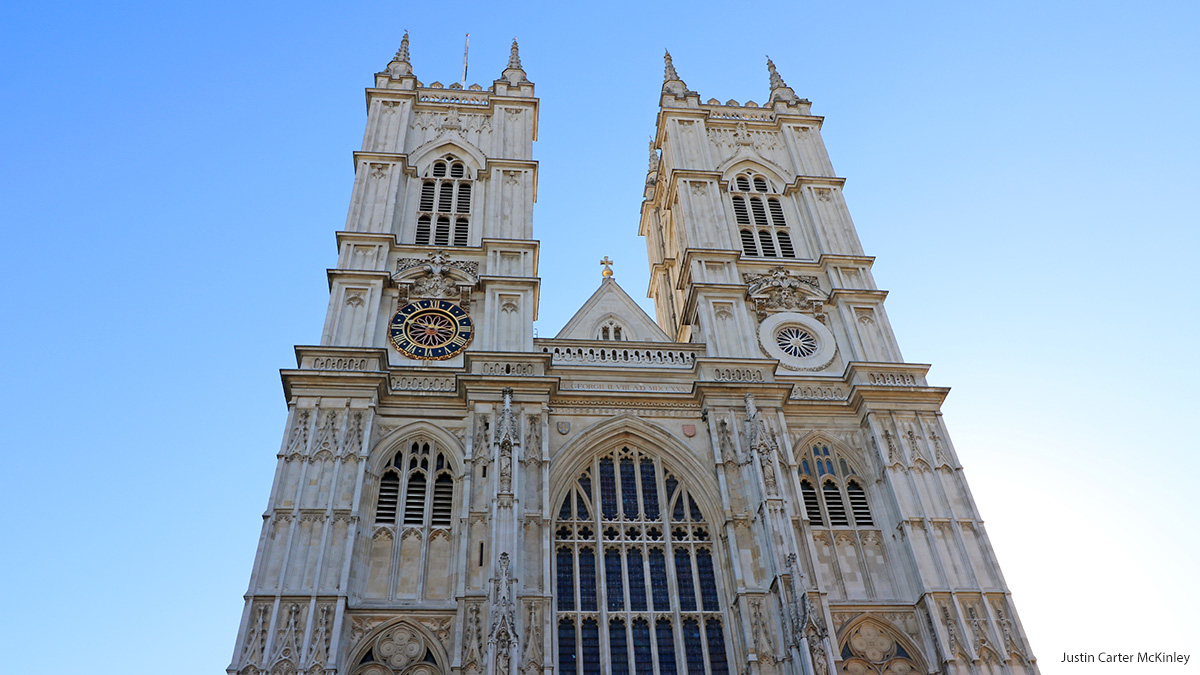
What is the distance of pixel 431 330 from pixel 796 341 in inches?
417

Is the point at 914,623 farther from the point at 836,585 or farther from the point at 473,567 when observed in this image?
the point at 473,567

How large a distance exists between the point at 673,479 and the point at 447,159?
1452 cm

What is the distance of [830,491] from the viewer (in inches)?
951

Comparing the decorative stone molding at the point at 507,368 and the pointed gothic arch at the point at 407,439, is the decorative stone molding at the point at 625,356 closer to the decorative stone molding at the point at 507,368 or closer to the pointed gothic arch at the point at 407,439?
the decorative stone molding at the point at 507,368

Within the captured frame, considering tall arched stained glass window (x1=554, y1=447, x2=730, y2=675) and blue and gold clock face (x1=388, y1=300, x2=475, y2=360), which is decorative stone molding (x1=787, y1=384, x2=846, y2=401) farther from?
blue and gold clock face (x1=388, y1=300, x2=475, y2=360)

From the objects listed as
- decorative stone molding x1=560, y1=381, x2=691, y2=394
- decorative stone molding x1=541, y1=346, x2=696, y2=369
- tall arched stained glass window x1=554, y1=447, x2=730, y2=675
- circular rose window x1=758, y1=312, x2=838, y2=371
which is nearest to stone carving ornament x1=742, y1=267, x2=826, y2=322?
circular rose window x1=758, y1=312, x2=838, y2=371

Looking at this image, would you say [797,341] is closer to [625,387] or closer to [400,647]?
[625,387]

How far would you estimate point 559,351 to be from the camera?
2644 cm

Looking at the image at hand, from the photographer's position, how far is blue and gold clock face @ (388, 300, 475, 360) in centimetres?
2591

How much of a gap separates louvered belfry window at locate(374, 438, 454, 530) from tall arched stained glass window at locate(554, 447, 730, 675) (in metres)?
2.87

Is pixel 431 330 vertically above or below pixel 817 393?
above

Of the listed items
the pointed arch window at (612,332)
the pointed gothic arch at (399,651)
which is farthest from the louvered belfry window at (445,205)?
the pointed gothic arch at (399,651)

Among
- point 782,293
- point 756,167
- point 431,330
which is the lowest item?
point 431,330

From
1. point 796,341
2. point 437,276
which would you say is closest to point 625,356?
point 796,341
